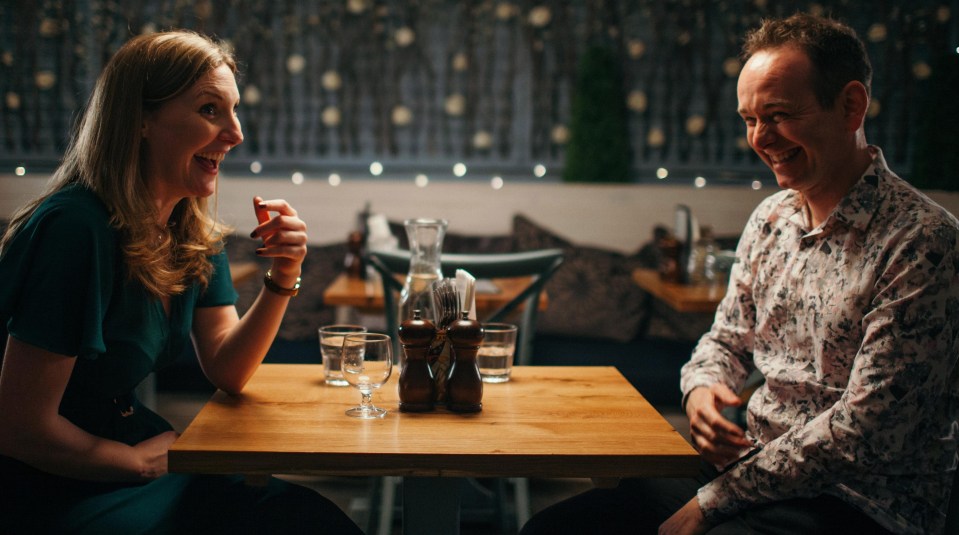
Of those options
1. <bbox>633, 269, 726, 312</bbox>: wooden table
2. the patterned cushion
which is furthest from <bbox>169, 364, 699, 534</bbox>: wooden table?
the patterned cushion

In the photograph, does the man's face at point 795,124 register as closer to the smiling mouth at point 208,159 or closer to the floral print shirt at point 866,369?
the floral print shirt at point 866,369

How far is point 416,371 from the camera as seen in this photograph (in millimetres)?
1607

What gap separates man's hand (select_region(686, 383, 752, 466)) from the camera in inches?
65.2

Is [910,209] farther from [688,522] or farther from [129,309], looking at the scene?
[129,309]

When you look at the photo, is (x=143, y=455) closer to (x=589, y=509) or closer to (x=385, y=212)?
(x=589, y=509)

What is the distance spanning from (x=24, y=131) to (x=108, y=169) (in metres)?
4.11

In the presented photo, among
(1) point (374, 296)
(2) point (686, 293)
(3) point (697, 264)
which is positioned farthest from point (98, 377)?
(3) point (697, 264)

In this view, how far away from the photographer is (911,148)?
17.0ft

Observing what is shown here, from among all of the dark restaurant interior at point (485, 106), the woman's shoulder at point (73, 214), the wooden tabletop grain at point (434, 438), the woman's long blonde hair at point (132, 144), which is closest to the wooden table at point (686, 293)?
the dark restaurant interior at point (485, 106)

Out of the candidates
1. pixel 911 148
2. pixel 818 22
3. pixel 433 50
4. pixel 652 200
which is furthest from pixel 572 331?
pixel 818 22

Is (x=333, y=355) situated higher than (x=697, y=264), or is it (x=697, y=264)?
(x=333, y=355)

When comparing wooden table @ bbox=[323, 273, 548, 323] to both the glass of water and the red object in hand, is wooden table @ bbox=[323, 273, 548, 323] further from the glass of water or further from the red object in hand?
the red object in hand

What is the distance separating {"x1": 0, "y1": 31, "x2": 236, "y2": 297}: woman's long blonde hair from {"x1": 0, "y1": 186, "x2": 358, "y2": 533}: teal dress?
30 millimetres

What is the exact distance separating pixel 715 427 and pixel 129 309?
1.12 metres
